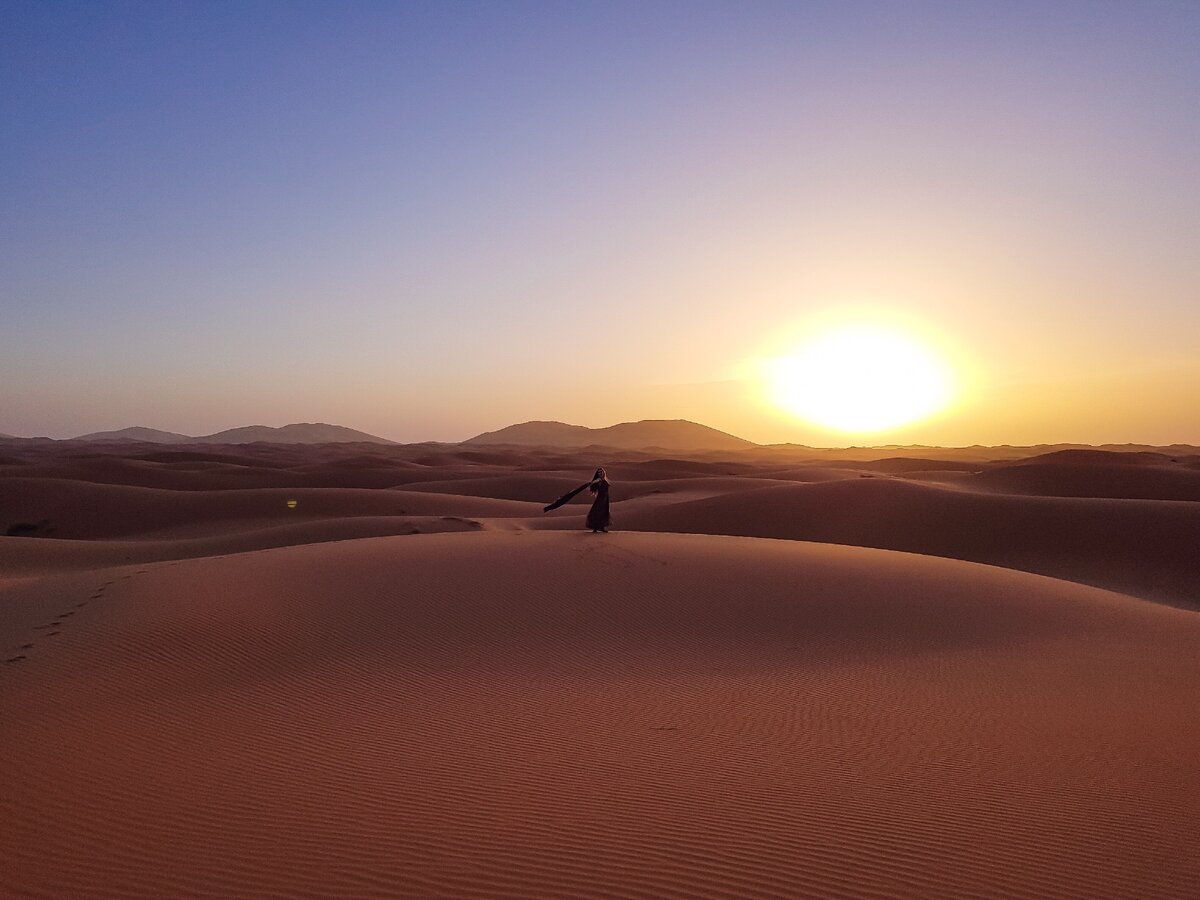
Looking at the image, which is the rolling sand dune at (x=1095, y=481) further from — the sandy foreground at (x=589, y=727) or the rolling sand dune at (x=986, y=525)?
the sandy foreground at (x=589, y=727)

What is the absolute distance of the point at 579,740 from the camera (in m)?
6.04

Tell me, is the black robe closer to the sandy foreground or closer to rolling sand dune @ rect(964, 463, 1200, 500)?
A: the sandy foreground

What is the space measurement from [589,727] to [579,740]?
352 mm

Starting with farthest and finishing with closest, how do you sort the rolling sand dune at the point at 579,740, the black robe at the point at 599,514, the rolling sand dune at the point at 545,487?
the rolling sand dune at the point at 545,487
the black robe at the point at 599,514
the rolling sand dune at the point at 579,740

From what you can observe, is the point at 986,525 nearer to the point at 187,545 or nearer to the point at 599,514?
the point at 599,514

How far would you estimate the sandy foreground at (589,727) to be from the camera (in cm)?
407

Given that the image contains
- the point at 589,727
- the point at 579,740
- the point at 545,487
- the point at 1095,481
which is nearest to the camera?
the point at 579,740

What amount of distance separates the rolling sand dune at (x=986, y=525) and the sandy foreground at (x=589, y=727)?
7466 millimetres

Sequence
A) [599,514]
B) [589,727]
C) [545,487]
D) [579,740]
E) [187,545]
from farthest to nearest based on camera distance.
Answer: [545,487], [187,545], [599,514], [589,727], [579,740]

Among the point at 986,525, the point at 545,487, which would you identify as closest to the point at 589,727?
the point at 986,525

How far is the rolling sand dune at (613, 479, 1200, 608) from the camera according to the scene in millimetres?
19781

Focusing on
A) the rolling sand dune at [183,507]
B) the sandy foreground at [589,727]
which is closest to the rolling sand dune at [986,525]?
the sandy foreground at [589,727]

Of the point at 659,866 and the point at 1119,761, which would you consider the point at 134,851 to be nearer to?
the point at 659,866

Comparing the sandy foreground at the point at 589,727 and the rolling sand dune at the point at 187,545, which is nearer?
the sandy foreground at the point at 589,727
